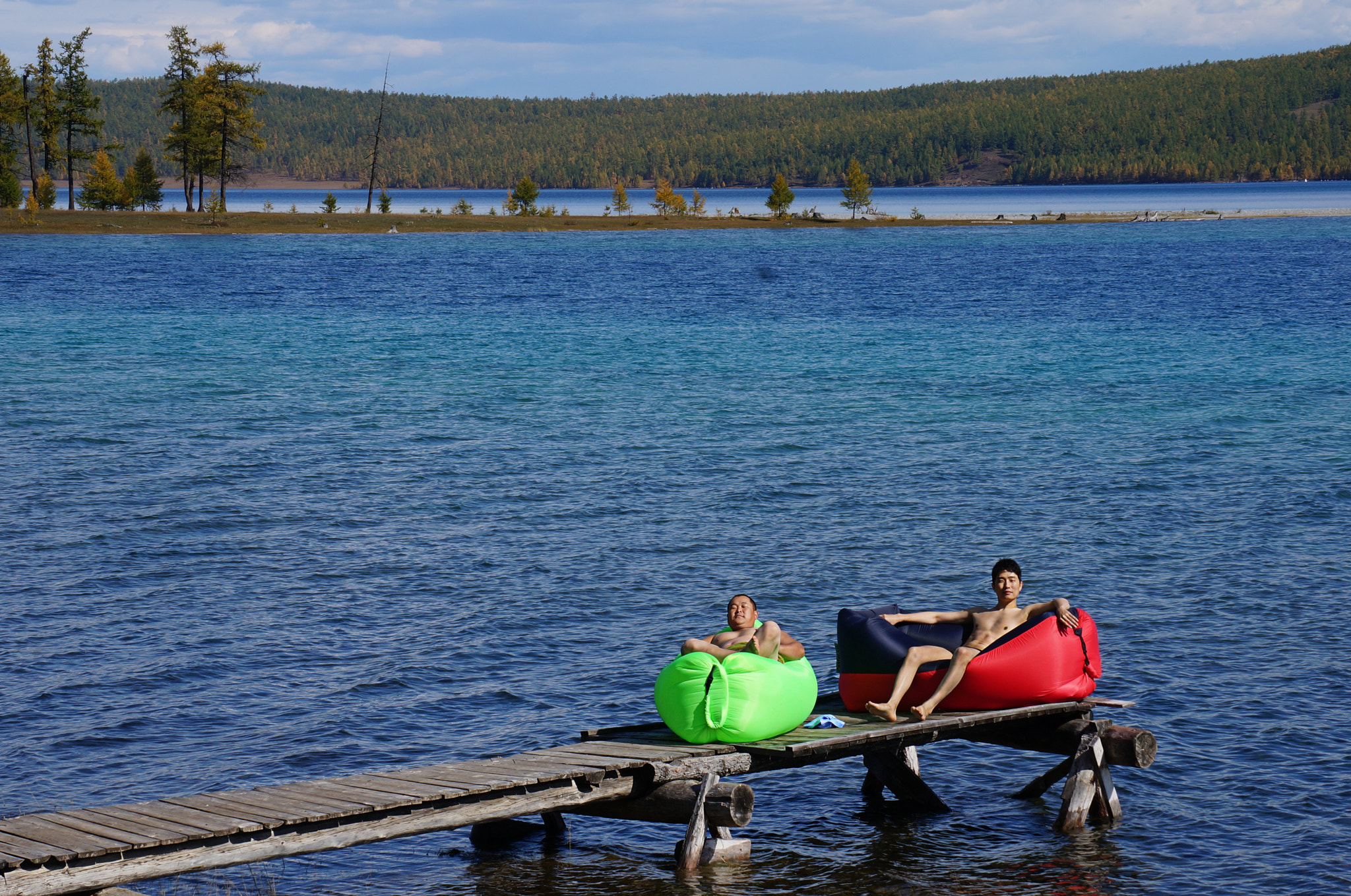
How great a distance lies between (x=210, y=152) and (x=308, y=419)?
109361 mm

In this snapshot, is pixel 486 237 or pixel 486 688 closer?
pixel 486 688

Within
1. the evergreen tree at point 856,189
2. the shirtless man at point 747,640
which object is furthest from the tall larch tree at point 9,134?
the shirtless man at point 747,640

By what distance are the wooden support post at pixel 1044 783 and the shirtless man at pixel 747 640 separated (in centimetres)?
280

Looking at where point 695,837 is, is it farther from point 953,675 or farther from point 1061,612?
point 1061,612

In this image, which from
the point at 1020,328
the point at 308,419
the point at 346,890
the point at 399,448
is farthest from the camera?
the point at 1020,328

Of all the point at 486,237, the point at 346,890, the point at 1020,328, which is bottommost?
the point at 346,890

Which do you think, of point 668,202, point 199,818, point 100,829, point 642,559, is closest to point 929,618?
point 199,818

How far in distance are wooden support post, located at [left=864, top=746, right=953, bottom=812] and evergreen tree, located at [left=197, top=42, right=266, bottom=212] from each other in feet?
416

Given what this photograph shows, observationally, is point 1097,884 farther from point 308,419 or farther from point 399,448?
point 308,419

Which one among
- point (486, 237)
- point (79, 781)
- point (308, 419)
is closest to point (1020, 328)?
point (308, 419)

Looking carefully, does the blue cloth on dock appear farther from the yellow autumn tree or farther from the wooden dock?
the yellow autumn tree

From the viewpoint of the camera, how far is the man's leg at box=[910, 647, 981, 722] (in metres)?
11.4

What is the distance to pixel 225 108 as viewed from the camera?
12888cm

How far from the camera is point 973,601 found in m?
18.0
